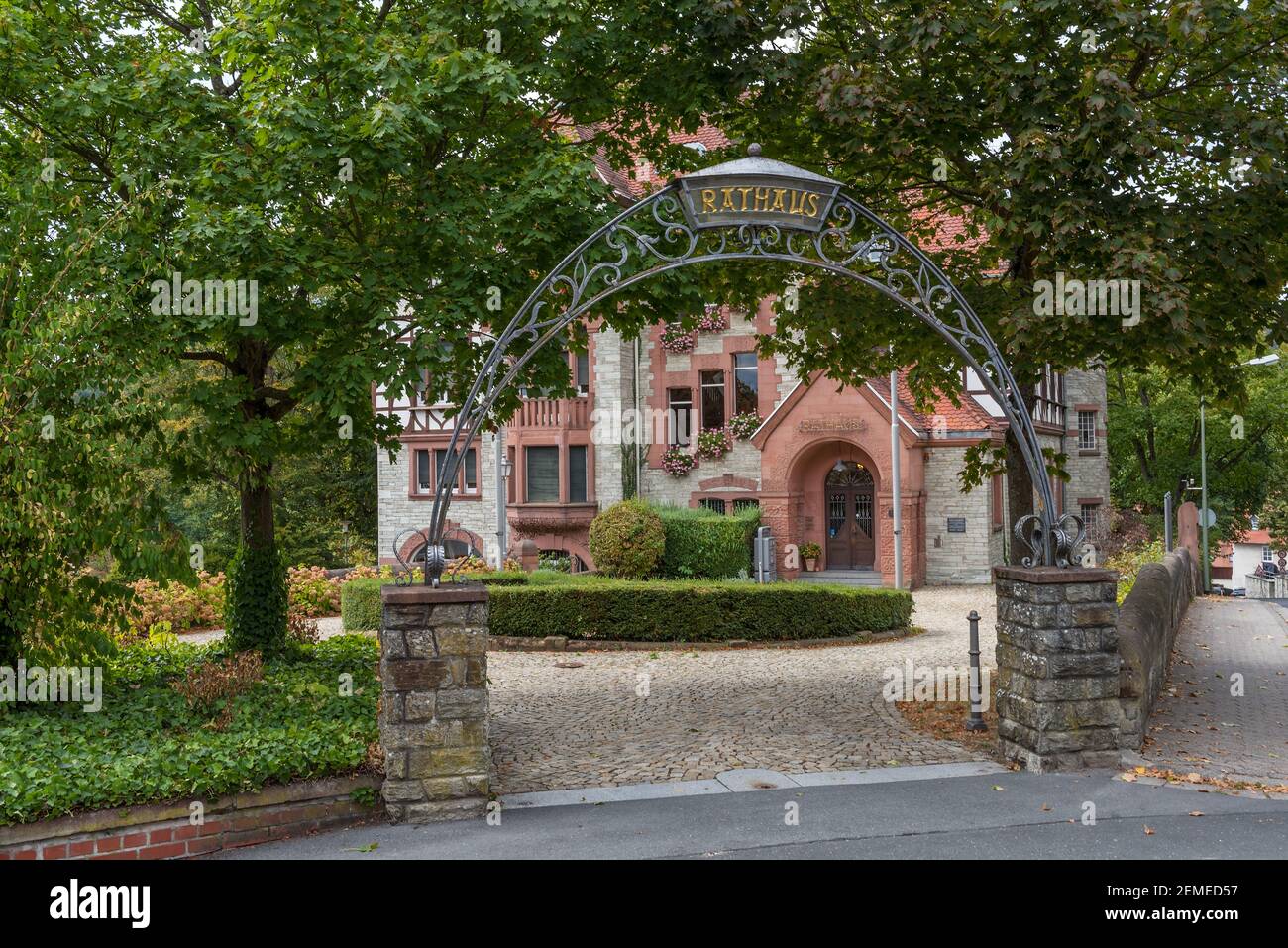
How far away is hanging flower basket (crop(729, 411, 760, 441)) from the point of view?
27.9 metres

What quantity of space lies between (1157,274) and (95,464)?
8385 mm

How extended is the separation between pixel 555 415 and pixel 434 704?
71.7 feet

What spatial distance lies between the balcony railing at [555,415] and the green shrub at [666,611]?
37.7ft

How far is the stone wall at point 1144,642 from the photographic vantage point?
8727 millimetres

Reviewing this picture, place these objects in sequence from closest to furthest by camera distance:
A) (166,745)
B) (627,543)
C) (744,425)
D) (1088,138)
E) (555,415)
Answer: (166,745) → (1088,138) → (627,543) → (744,425) → (555,415)

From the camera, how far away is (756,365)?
93.3ft

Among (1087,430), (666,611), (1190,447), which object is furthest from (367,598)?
(1190,447)

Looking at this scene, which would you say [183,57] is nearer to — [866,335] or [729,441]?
[866,335]

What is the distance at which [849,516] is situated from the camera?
27.7m

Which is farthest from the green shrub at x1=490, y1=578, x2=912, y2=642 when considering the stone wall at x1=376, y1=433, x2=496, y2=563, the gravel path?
the stone wall at x1=376, y1=433, x2=496, y2=563

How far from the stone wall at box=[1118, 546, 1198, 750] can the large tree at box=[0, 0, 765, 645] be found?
5.36 metres

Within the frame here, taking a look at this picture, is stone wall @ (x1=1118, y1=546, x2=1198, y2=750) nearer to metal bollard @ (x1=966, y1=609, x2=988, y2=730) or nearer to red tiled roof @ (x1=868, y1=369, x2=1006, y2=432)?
metal bollard @ (x1=966, y1=609, x2=988, y2=730)

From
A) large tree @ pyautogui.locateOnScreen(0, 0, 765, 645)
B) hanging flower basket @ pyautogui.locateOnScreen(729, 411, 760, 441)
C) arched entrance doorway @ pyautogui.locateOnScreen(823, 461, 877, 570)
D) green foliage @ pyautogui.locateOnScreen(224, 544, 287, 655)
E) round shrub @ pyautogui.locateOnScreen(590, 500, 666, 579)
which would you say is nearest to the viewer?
large tree @ pyautogui.locateOnScreen(0, 0, 765, 645)

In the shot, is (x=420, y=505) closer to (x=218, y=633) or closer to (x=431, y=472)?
(x=431, y=472)
